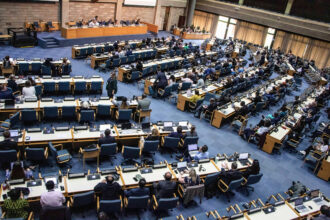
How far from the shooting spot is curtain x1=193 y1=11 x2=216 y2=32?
3497 centimetres

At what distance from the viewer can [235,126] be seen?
13.0 meters

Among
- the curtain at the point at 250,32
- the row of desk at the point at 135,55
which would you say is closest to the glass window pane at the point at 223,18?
the curtain at the point at 250,32

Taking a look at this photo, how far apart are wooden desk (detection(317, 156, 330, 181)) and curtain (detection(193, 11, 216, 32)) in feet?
89.8

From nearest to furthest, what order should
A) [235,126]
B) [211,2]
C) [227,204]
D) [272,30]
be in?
1. [227,204]
2. [235,126]
3. [272,30]
4. [211,2]

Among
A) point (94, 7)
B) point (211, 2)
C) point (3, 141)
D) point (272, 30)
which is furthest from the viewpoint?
point (211, 2)

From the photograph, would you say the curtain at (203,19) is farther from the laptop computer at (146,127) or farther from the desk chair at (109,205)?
the desk chair at (109,205)

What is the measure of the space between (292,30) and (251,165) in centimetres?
2266

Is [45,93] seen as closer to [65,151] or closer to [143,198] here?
[65,151]

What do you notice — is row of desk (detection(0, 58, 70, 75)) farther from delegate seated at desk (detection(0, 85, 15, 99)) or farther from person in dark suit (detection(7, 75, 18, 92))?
delegate seated at desk (detection(0, 85, 15, 99))

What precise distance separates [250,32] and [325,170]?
24.0 metres

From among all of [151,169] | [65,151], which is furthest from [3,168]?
[151,169]

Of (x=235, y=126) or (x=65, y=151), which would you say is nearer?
(x=65, y=151)

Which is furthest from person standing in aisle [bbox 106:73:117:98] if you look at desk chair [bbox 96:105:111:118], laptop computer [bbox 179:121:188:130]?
laptop computer [bbox 179:121:188:130]

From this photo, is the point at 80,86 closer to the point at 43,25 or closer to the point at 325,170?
the point at 325,170
